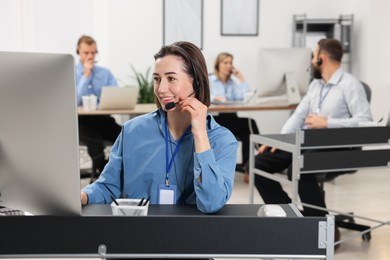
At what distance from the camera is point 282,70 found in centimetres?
555

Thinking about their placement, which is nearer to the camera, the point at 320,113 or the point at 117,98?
the point at 320,113

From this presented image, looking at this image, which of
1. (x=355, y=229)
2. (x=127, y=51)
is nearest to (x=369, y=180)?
(x=355, y=229)

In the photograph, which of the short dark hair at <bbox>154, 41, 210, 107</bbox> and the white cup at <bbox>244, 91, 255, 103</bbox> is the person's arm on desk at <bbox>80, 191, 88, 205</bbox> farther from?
the white cup at <bbox>244, 91, 255, 103</bbox>

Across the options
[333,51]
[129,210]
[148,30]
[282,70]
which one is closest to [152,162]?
[129,210]

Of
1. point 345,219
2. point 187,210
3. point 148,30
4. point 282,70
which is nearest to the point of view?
point 187,210

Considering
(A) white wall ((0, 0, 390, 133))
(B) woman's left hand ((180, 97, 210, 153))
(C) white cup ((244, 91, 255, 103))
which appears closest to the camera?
(B) woman's left hand ((180, 97, 210, 153))

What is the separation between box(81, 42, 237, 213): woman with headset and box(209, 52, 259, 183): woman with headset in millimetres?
4217

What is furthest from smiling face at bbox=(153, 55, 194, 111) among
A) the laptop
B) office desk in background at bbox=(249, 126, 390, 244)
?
the laptop

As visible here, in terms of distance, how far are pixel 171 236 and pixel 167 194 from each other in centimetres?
40

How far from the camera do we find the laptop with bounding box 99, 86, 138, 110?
538 centimetres

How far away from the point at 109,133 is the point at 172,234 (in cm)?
418

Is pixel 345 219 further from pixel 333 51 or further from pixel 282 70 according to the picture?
pixel 282 70

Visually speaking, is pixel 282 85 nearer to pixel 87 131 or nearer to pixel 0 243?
pixel 87 131

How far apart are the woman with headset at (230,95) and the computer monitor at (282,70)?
2.50 ft
